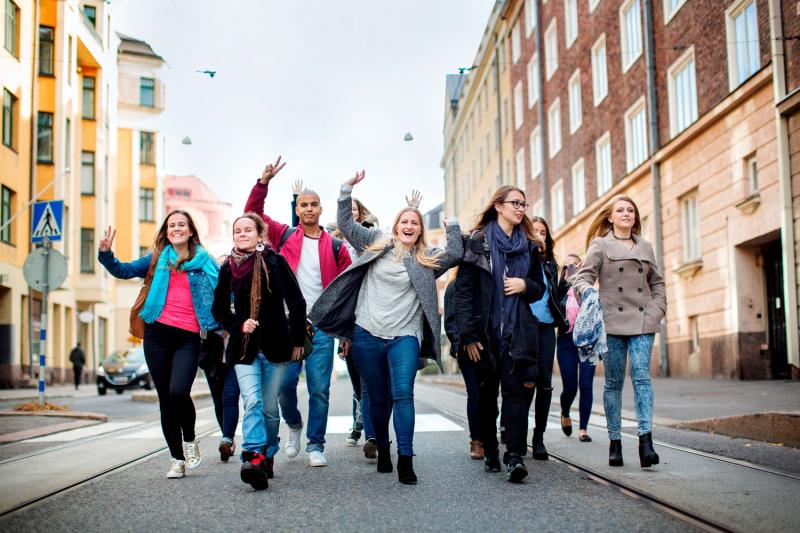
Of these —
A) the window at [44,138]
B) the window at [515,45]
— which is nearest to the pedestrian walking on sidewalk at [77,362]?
the window at [44,138]

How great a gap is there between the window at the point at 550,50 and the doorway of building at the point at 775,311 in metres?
16.3

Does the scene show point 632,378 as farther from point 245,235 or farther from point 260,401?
point 245,235

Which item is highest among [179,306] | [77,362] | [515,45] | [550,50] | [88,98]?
[515,45]

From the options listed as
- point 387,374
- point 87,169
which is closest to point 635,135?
point 387,374

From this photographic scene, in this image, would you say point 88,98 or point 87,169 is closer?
point 88,98

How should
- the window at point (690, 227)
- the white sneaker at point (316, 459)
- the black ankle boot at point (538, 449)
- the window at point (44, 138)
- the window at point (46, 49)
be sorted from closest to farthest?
1. the white sneaker at point (316, 459)
2. the black ankle boot at point (538, 449)
3. the window at point (690, 227)
4. the window at point (44, 138)
5. the window at point (46, 49)

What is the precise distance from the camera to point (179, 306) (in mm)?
6805

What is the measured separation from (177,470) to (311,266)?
5.90 feet

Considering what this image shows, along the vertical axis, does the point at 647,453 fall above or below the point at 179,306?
below

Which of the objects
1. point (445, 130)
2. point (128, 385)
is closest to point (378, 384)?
point (128, 385)

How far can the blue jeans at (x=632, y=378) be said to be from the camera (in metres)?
6.86

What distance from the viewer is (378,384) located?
22.1ft

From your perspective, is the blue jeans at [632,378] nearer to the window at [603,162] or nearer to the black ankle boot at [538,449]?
the black ankle boot at [538,449]

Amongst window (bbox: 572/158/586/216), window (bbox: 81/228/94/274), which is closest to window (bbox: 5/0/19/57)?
window (bbox: 81/228/94/274)
